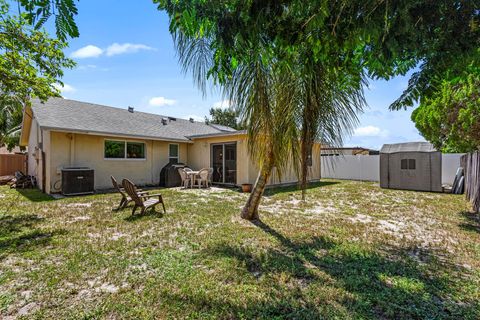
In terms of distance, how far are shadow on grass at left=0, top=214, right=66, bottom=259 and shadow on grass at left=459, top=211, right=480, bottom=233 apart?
838 centimetres

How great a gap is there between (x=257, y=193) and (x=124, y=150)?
8752 mm

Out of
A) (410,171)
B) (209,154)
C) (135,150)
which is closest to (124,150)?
(135,150)

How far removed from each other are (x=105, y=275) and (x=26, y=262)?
1381mm

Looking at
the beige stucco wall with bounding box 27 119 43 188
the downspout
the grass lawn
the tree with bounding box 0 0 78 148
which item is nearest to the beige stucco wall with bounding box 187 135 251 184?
the grass lawn

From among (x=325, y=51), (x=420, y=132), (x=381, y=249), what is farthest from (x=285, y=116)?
(x=420, y=132)

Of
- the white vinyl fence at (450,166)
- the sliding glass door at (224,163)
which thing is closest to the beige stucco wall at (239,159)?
the sliding glass door at (224,163)

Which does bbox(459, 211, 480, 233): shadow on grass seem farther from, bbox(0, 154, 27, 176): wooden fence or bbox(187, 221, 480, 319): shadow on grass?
bbox(0, 154, 27, 176): wooden fence

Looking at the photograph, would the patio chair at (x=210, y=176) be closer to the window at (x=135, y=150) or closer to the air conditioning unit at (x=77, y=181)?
the window at (x=135, y=150)

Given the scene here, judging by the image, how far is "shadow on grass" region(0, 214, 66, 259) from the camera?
13.6ft

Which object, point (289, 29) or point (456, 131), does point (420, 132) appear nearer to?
point (456, 131)

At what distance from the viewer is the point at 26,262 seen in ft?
11.8

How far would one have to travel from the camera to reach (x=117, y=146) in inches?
470

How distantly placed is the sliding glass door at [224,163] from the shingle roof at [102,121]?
6.54ft

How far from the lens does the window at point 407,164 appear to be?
38.3ft
